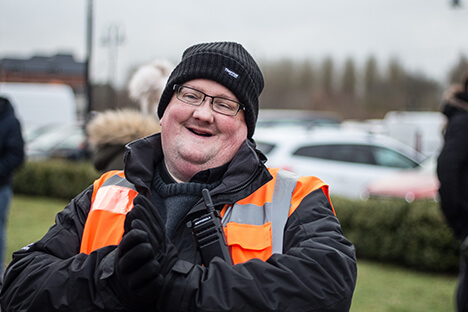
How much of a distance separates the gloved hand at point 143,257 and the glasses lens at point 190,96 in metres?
0.55

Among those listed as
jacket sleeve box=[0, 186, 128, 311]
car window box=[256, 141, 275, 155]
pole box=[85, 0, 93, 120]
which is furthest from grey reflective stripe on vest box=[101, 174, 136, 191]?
pole box=[85, 0, 93, 120]

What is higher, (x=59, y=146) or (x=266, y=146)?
(x=266, y=146)

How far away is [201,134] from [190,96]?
0.51 ft

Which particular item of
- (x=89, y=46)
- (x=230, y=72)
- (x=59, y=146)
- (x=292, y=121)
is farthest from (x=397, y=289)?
(x=292, y=121)

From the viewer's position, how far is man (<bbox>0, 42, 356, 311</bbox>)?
158cm

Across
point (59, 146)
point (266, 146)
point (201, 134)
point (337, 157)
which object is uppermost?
point (201, 134)

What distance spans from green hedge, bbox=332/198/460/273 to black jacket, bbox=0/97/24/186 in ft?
13.2

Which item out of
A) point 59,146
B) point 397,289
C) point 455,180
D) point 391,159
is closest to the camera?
point 455,180

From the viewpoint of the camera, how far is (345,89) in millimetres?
64938

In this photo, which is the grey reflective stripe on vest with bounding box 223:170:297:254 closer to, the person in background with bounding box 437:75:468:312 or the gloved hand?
the gloved hand

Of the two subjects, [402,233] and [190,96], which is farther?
[402,233]

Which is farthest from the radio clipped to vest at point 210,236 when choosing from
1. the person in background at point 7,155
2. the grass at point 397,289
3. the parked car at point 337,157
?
the parked car at point 337,157

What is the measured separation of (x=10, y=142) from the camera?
5.53 meters

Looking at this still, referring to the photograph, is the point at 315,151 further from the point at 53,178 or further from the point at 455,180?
the point at 53,178
